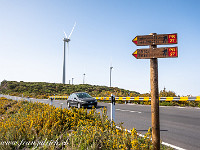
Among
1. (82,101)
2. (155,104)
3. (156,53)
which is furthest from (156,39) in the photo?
(82,101)

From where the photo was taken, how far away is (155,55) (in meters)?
4.58

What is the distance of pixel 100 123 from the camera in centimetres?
630

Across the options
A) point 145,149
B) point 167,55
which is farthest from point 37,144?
point 167,55

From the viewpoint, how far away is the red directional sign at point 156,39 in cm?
453

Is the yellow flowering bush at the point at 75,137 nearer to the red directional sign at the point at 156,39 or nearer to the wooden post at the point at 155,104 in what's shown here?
the wooden post at the point at 155,104

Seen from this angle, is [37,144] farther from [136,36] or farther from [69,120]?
[136,36]

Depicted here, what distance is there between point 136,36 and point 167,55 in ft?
3.16

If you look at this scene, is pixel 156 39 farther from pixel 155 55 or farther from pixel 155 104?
pixel 155 104

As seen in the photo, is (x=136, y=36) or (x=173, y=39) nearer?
(x=173, y=39)

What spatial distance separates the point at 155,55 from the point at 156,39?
0.42 metres

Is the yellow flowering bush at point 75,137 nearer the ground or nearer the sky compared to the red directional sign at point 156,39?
nearer the ground

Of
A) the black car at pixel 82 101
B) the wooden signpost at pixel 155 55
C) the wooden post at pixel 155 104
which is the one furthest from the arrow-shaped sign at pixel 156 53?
the black car at pixel 82 101

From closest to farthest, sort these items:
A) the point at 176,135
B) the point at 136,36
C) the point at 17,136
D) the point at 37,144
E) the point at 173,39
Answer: the point at 173,39
the point at 136,36
the point at 37,144
the point at 17,136
the point at 176,135

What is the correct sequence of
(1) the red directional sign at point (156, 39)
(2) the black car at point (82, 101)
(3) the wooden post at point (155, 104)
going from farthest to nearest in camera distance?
(2) the black car at point (82, 101) → (1) the red directional sign at point (156, 39) → (3) the wooden post at point (155, 104)
